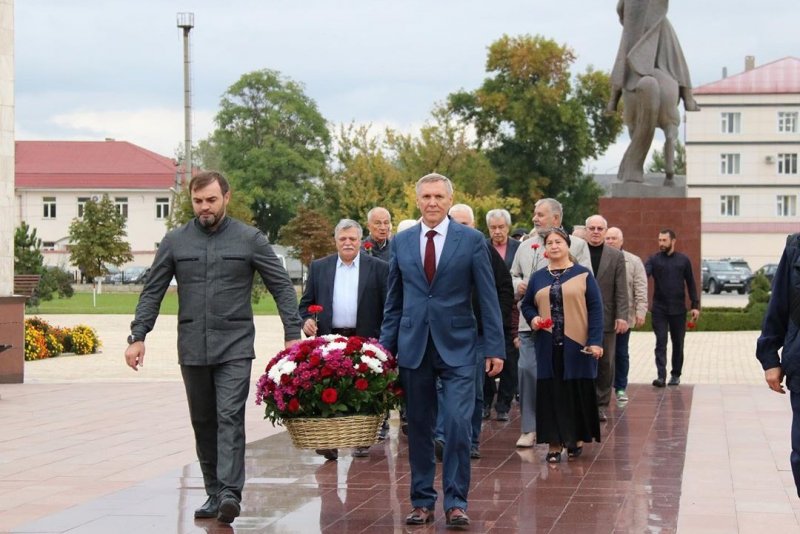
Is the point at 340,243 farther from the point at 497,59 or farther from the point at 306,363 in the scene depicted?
the point at 497,59

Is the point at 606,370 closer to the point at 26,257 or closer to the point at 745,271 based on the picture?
the point at 26,257

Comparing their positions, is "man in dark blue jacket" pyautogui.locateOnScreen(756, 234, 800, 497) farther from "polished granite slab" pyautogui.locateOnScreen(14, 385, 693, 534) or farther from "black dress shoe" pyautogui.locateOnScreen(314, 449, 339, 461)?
"black dress shoe" pyautogui.locateOnScreen(314, 449, 339, 461)

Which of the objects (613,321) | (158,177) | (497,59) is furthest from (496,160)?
(613,321)

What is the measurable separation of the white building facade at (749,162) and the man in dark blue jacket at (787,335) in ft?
248

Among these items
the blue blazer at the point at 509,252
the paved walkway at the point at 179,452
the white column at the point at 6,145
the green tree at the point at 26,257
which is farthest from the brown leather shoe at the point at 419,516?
the green tree at the point at 26,257

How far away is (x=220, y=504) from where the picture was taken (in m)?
7.44

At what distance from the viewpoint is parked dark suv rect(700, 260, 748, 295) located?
56.2m

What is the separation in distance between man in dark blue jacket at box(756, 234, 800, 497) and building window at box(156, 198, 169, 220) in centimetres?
8494

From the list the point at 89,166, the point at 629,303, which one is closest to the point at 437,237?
the point at 629,303

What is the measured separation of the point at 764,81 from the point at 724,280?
95.9 feet

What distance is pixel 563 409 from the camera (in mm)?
10133

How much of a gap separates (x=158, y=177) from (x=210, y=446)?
83.5m

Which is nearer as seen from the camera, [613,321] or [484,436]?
[484,436]

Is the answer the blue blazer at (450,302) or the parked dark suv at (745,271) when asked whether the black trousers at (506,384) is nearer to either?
the blue blazer at (450,302)
